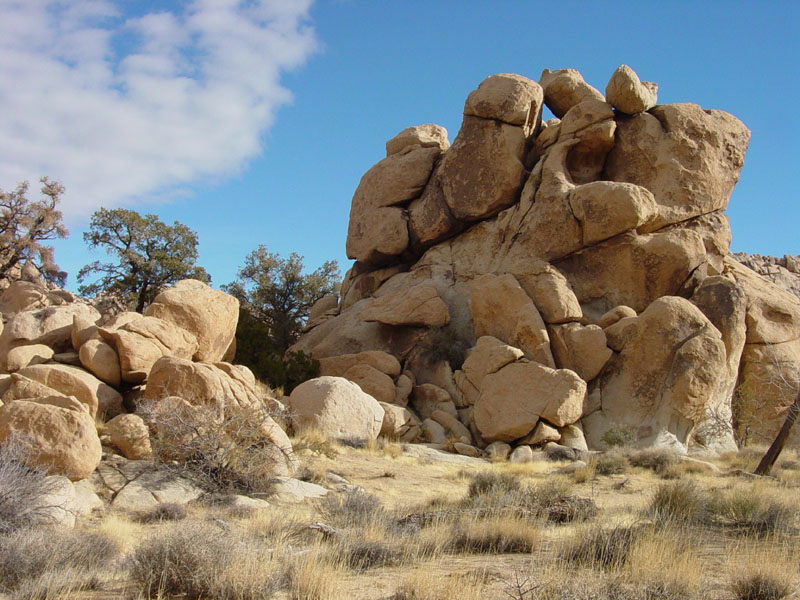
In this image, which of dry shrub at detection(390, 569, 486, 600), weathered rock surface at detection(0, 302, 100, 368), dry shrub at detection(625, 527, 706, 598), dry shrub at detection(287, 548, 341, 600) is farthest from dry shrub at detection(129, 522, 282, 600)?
weathered rock surface at detection(0, 302, 100, 368)

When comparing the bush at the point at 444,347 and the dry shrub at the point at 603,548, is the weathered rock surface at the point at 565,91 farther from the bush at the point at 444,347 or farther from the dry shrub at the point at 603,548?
the dry shrub at the point at 603,548

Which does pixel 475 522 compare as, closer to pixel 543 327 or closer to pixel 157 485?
pixel 157 485

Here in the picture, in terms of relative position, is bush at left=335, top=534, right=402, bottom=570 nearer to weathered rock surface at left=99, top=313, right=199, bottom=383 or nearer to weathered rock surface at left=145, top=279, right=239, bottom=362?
weathered rock surface at left=99, top=313, right=199, bottom=383

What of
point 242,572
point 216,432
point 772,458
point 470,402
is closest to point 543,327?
point 470,402

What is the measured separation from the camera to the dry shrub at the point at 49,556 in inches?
236

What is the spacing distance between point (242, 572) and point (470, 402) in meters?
15.1

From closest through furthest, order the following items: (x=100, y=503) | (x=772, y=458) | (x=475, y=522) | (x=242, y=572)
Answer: (x=242, y=572) < (x=475, y=522) < (x=100, y=503) < (x=772, y=458)

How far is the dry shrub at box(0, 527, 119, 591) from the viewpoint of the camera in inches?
236

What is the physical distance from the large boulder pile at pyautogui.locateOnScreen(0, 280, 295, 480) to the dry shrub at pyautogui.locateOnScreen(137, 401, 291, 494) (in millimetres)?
111

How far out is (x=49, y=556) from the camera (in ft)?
20.8

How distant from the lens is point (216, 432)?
11.8 m

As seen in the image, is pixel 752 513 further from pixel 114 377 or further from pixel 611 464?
pixel 114 377

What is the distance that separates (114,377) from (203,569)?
9.58 metres

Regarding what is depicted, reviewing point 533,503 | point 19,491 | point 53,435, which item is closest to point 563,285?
point 533,503
